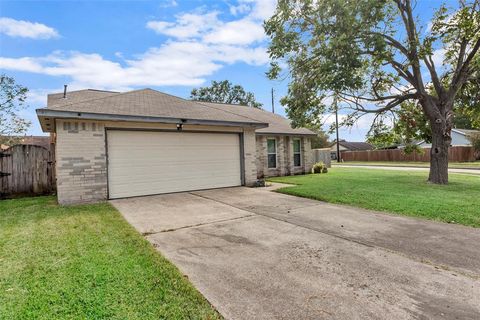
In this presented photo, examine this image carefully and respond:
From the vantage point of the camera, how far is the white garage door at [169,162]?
872 centimetres

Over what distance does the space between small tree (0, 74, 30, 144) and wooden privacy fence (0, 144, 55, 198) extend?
4.49 m

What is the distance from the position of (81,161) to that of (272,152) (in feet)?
32.8

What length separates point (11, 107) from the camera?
12.6 m

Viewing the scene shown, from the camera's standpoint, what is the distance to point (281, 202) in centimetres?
788

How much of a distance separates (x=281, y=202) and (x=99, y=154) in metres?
5.70

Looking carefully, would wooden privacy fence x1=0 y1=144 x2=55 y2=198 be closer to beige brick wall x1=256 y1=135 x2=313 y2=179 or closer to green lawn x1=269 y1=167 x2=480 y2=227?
green lawn x1=269 y1=167 x2=480 y2=227

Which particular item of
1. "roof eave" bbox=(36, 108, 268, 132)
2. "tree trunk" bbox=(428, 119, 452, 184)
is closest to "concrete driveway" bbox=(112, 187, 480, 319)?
"roof eave" bbox=(36, 108, 268, 132)

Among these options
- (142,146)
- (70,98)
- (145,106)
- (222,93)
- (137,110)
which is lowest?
(142,146)

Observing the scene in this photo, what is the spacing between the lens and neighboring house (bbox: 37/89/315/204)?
7.86 m

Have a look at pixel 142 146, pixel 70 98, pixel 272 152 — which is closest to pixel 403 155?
pixel 272 152

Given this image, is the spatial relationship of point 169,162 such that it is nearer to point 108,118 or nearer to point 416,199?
point 108,118

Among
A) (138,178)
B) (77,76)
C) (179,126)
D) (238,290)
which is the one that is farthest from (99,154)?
(77,76)

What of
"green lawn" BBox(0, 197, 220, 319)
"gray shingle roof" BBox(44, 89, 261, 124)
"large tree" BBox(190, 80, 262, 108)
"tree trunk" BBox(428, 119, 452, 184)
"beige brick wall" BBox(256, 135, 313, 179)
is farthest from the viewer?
"large tree" BBox(190, 80, 262, 108)

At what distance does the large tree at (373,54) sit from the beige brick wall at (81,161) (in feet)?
24.0
